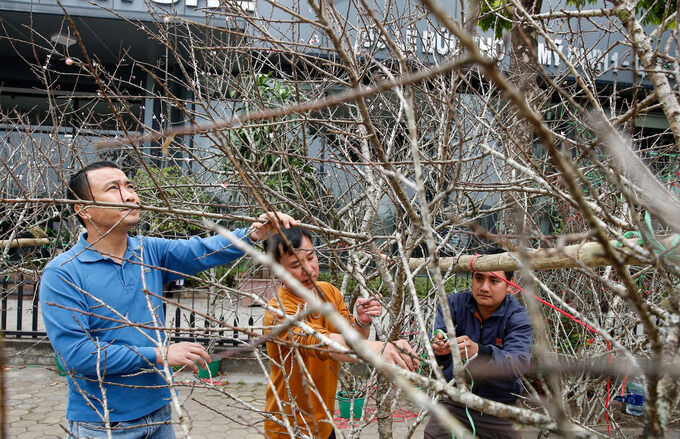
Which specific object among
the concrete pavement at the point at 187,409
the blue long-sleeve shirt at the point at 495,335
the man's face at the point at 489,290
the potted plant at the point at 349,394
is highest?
the man's face at the point at 489,290

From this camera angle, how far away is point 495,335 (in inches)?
110

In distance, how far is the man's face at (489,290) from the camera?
275cm

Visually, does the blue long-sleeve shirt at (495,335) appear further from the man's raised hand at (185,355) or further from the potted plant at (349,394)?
the potted plant at (349,394)

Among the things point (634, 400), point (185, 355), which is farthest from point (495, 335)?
point (634, 400)

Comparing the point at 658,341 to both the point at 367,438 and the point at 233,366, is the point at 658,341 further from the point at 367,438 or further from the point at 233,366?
the point at 233,366

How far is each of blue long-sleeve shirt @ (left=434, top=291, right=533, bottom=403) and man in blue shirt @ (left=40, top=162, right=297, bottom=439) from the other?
1.16 meters

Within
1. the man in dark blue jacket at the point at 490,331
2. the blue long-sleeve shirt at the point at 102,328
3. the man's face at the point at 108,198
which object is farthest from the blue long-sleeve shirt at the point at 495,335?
the man's face at the point at 108,198

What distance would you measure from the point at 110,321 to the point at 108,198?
1.87 ft

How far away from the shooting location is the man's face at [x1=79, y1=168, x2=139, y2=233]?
222 centimetres

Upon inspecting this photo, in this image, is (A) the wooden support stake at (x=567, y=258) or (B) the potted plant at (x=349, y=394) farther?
(B) the potted plant at (x=349, y=394)

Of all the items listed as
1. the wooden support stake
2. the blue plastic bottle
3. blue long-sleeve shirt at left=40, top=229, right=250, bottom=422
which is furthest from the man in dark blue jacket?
the blue plastic bottle

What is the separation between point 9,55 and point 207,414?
10.2 m

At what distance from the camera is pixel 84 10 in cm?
905

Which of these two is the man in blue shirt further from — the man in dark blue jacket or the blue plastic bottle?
the blue plastic bottle
